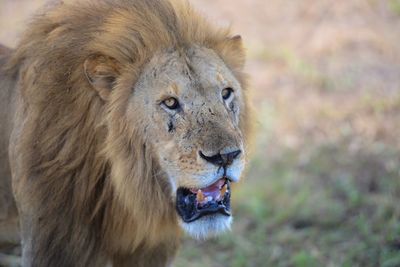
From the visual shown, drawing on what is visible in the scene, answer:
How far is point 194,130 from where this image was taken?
3.88 metres

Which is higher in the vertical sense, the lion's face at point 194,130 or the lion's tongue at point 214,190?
the lion's face at point 194,130

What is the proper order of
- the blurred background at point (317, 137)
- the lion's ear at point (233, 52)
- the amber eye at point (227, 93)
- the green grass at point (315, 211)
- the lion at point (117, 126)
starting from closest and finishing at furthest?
the lion at point (117, 126)
the amber eye at point (227, 93)
the lion's ear at point (233, 52)
the green grass at point (315, 211)
the blurred background at point (317, 137)

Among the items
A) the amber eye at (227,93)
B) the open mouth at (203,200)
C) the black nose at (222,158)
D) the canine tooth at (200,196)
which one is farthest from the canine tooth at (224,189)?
the amber eye at (227,93)

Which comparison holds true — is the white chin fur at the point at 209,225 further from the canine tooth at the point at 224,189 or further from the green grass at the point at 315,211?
the green grass at the point at 315,211

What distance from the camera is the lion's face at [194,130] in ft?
12.4

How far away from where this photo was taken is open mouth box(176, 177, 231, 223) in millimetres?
3963

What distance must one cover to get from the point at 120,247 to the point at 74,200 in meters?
0.40

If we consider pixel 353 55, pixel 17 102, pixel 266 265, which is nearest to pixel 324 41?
pixel 353 55

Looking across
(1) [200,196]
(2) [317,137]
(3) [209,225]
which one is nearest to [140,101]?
(1) [200,196]

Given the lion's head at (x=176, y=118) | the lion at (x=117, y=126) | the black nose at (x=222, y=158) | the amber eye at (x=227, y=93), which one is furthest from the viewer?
the amber eye at (x=227, y=93)

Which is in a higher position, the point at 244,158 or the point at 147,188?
the point at 244,158

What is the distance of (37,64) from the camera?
13.8ft

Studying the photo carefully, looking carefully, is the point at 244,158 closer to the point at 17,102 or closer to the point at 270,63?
the point at 17,102

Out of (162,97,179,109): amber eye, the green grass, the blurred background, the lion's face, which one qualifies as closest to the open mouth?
the lion's face
